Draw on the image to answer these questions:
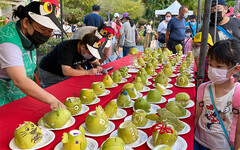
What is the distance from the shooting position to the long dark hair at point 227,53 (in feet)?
4.66

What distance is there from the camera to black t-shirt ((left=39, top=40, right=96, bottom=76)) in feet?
8.67

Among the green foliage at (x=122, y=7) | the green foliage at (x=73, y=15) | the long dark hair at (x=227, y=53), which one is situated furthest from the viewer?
the green foliage at (x=122, y=7)

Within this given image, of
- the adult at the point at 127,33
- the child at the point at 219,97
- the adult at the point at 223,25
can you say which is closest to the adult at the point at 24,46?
the child at the point at 219,97

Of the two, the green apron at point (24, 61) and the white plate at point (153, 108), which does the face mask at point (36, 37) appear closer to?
the green apron at point (24, 61)

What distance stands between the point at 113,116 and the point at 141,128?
259mm

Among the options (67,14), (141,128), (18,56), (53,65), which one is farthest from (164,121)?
(67,14)

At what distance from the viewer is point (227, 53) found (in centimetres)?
141

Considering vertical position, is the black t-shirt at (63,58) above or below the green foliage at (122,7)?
below

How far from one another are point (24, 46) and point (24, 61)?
0.16 metres

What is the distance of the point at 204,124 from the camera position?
5.29 ft

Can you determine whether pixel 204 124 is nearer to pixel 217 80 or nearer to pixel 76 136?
pixel 217 80

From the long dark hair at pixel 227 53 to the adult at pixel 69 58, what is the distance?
141 centimetres

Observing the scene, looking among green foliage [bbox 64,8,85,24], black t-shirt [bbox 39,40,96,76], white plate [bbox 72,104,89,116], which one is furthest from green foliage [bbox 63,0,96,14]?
white plate [bbox 72,104,89,116]

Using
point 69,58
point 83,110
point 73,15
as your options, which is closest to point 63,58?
point 69,58
